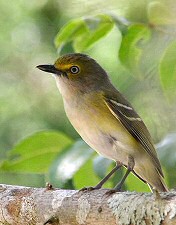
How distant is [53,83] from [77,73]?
1.97 m

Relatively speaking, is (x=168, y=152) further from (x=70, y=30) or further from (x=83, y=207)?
(x=70, y=30)

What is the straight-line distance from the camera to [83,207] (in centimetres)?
353

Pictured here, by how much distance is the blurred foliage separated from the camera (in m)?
3.94

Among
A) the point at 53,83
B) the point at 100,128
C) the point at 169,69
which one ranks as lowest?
the point at 53,83

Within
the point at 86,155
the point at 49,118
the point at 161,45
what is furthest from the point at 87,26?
the point at 49,118

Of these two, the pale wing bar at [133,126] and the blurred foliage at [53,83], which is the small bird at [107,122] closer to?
the pale wing bar at [133,126]

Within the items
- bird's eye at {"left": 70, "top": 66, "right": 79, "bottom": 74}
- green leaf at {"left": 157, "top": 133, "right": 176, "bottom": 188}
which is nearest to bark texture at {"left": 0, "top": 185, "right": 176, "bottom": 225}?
green leaf at {"left": 157, "top": 133, "right": 176, "bottom": 188}

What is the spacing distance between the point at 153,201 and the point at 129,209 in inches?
6.6

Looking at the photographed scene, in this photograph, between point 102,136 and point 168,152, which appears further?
point 102,136

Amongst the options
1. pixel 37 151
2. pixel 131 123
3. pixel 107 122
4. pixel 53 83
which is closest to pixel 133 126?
pixel 131 123

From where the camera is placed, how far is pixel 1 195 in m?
3.91

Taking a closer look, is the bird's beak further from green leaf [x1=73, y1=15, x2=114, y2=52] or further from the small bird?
green leaf [x1=73, y1=15, x2=114, y2=52]

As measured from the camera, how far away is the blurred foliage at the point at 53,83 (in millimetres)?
3936

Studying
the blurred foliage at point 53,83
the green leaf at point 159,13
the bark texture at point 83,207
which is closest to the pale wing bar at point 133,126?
the blurred foliage at point 53,83
